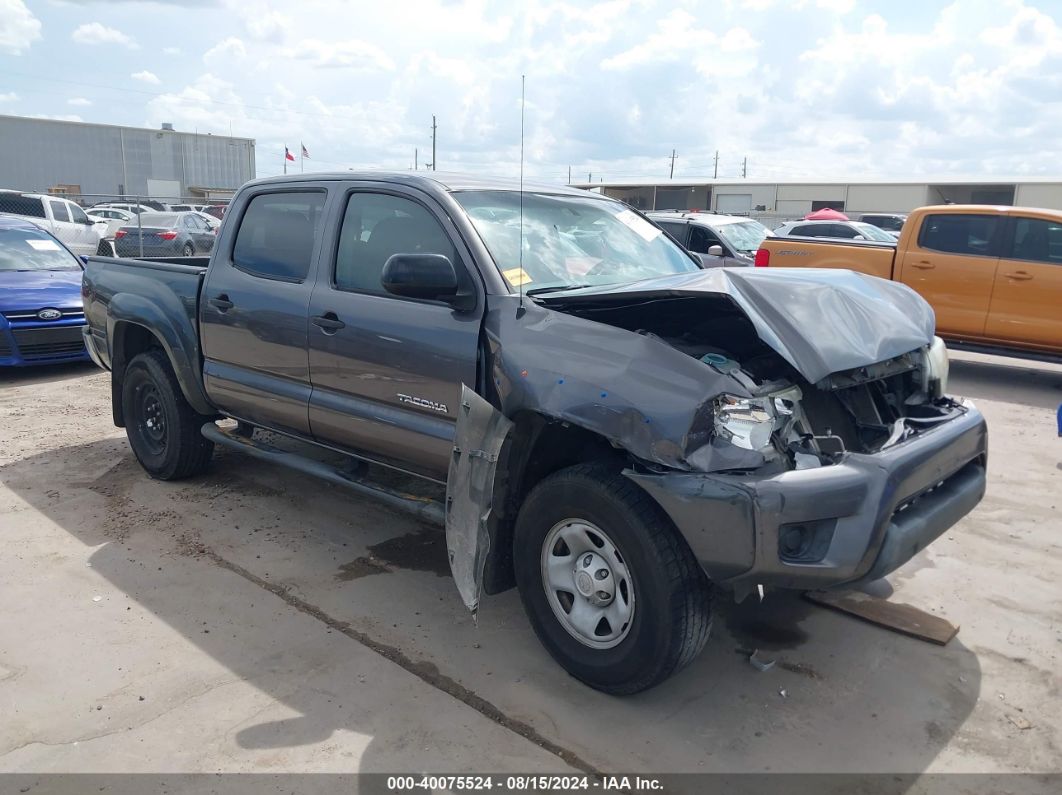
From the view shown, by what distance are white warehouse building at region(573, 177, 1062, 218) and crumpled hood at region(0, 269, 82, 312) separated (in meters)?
25.6

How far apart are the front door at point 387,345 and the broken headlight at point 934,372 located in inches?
79.2

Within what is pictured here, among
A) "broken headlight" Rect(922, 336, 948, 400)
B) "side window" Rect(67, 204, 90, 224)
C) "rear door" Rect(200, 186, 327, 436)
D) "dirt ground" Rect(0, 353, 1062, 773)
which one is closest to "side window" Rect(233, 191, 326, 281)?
"rear door" Rect(200, 186, 327, 436)

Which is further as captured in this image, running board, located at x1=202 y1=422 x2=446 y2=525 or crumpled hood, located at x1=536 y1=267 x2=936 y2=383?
running board, located at x1=202 y1=422 x2=446 y2=525

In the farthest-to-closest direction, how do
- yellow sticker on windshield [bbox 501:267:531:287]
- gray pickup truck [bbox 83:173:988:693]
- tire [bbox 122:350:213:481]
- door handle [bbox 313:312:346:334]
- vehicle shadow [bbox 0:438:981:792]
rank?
tire [bbox 122:350:213:481] → door handle [bbox 313:312:346:334] → yellow sticker on windshield [bbox 501:267:531:287] → vehicle shadow [bbox 0:438:981:792] → gray pickup truck [bbox 83:173:988:693]

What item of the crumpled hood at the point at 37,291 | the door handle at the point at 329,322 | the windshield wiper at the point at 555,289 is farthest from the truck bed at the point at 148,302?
the crumpled hood at the point at 37,291

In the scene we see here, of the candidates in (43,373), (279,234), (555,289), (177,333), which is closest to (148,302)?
(177,333)

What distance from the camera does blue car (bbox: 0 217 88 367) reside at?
8.78 m

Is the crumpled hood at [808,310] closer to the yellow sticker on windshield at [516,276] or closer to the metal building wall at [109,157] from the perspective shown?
the yellow sticker on windshield at [516,276]

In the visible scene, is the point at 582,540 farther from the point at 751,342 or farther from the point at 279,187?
the point at 279,187

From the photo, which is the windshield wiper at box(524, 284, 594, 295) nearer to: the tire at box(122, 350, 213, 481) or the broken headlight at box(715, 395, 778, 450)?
the broken headlight at box(715, 395, 778, 450)

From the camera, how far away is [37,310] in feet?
29.3

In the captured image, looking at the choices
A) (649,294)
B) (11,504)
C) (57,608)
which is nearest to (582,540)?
(649,294)

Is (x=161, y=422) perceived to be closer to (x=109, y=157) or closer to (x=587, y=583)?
(x=587, y=583)

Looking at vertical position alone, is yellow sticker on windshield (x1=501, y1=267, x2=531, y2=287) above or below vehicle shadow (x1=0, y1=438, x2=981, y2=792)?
above
